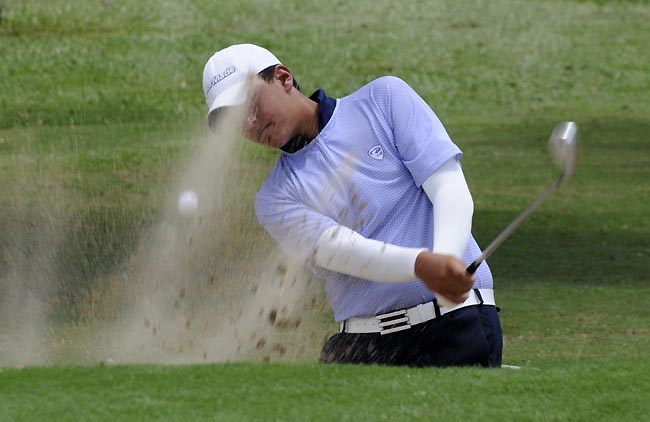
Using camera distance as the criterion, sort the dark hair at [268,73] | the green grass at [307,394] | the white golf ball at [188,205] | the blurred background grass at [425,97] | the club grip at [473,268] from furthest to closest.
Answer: the blurred background grass at [425,97] < the white golf ball at [188,205] < the dark hair at [268,73] < the club grip at [473,268] < the green grass at [307,394]

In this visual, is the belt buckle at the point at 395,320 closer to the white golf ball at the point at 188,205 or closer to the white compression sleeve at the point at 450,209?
the white compression sleeve at the point at 450,209

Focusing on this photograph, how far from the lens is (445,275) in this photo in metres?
3.67

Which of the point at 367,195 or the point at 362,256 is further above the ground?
the point at 367,195

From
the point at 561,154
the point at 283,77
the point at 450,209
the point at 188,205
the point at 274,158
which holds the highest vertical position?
the point at 283,77

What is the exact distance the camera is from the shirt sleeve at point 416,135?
13.1 feet

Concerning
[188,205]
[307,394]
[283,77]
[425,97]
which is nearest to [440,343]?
[307,394]

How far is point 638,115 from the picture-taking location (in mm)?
16234

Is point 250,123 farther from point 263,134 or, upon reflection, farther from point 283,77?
point 283,77

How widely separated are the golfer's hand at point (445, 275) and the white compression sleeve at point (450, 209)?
0.10m

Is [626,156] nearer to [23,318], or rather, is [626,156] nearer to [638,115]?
[638,115]

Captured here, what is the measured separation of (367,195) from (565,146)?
24.1 inches

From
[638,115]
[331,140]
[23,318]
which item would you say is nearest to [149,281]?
[23,318]

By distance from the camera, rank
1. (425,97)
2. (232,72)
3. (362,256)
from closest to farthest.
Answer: (362,256)
(232,72)
(425,97)

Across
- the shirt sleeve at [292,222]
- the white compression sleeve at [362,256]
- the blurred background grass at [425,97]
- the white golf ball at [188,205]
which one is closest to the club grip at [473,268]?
the white compression sleeve at [362,256]
